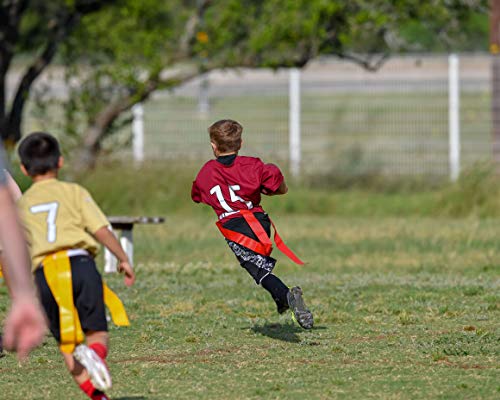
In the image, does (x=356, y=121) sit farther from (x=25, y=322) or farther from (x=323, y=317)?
(x=25, y=322)

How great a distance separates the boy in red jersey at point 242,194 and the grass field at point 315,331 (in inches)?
22.1

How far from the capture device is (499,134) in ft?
74.0

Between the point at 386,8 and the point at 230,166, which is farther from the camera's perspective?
the point at 386,8

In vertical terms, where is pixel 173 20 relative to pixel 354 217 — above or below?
above

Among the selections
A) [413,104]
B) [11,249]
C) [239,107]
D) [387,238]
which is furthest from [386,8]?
[11,249]

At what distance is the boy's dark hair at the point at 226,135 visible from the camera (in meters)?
8.68

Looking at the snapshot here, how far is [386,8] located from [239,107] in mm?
4814

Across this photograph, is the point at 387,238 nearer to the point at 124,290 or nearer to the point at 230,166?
the point at 124,290

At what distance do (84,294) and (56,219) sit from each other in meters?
0.40

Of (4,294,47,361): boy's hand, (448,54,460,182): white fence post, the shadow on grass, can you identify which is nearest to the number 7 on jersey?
(4,294,47,361): boy's hand

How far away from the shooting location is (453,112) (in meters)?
24.5

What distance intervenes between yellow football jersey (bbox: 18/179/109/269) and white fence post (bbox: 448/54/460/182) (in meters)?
18.6

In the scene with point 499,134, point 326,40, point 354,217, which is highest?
point 326,40

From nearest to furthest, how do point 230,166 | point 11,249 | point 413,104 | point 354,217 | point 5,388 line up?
point 11,249
point 5,388
point 230,166
point 354,217
point 413,104
